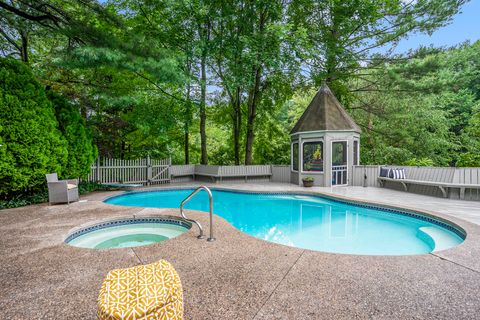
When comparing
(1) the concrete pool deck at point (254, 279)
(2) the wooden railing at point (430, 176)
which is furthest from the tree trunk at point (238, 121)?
(1) the concrete pool deck at point (254, 279)

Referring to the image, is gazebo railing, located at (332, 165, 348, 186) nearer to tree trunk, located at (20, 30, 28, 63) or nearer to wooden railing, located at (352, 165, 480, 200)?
wooden railing, located at (352, 165, 480, 200)

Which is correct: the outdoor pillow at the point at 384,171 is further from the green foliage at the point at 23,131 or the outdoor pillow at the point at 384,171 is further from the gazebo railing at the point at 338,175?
the green foliage at the point at 23,131

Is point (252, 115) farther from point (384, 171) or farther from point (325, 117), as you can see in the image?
point (384, 171)

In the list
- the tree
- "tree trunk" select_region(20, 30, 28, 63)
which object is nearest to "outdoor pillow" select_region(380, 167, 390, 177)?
the tree

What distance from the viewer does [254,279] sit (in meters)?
2.64

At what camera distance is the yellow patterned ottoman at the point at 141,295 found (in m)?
1.45

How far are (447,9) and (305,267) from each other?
44.0 ft

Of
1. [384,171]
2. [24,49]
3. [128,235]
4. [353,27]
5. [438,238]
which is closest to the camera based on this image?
[438,238]

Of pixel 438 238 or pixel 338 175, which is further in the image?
pixel 338 175

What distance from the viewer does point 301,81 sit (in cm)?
1409

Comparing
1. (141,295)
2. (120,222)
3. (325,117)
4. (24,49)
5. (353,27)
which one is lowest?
(120,222)

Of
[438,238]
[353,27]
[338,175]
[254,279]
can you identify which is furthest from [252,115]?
[254,279]

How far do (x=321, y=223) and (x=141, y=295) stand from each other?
5587mm

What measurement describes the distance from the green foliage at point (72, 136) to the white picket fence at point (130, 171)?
178 centimetres
